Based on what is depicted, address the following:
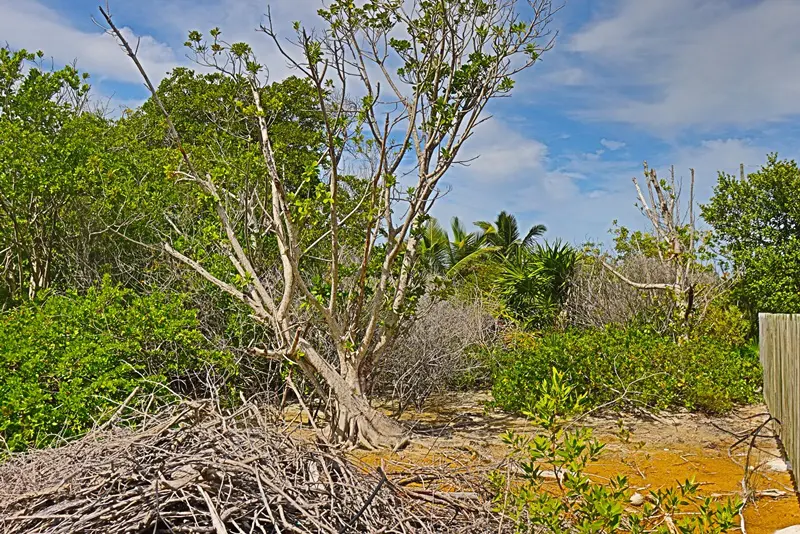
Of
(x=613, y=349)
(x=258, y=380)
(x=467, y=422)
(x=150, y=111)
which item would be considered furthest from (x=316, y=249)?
(x=150, y=111)

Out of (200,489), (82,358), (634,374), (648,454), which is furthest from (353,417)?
(200,489)

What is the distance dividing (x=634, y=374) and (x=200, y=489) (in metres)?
7.74

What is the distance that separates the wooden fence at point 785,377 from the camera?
6367mm

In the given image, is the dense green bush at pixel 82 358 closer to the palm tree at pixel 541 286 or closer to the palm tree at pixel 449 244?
the palm tree at pixel 541 286

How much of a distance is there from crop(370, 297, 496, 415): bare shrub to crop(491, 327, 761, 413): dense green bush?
102 cm

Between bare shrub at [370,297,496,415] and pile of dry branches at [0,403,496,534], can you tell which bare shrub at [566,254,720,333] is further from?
pile of dry branches at [0,403,496,534]

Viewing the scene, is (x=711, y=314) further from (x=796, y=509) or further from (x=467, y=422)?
(x=796, y=509)

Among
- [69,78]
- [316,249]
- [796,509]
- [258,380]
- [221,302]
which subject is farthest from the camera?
[69,78]

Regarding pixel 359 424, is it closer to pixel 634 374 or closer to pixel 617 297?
pixel 634 374

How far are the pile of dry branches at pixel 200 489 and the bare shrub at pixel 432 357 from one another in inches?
201

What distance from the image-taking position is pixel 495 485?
3979mm

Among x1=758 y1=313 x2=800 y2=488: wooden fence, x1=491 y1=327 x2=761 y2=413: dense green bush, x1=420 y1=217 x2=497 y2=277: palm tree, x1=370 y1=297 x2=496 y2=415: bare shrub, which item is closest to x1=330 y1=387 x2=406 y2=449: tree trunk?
x1=370 y1=297 x2=496 y2=415: bare shrub

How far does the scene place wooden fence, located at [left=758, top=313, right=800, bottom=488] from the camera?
6367mm

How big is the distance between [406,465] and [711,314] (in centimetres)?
1158
